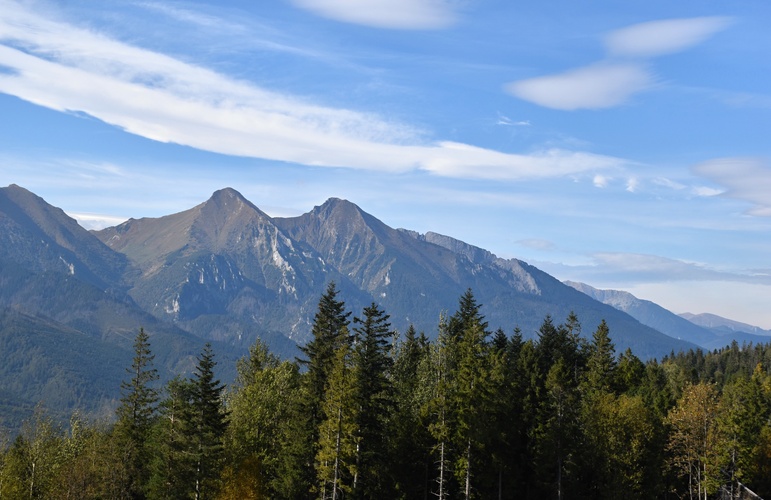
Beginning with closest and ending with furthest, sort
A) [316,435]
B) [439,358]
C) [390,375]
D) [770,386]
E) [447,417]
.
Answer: [447,417]
[316,435]
[439,358]
[390,375]
[770,386]

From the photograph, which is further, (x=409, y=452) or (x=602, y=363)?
(x=602, y=363)

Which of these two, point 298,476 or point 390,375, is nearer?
point 298,476

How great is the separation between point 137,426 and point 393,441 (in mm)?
30709

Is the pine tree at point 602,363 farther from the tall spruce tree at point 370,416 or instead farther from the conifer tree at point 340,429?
the conifer tree at point 340,429

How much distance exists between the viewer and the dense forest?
213 feet

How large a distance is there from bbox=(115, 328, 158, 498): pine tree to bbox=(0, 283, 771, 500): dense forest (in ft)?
0.64

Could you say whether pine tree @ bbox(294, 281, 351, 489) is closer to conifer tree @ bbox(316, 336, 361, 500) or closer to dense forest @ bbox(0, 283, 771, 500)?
dense forest @ bbox(0, 283, 771, 500)

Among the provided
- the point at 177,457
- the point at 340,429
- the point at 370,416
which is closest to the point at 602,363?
the point at 370,416

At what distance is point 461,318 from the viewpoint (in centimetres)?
10600

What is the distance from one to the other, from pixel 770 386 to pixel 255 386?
92302 millimetres

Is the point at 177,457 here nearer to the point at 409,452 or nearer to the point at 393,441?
the point at 393,441

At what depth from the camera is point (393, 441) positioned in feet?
232

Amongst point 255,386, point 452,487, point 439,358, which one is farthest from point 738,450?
point 255,386

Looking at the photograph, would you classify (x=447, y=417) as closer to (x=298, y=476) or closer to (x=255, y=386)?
(x=298, y=476)
